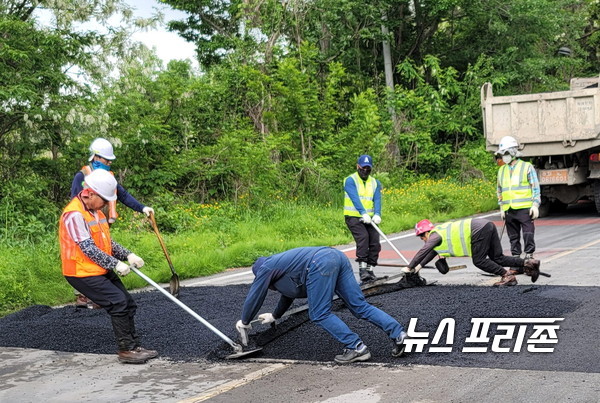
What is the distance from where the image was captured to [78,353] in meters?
7.02

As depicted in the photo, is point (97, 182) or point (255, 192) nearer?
point (97, 182)

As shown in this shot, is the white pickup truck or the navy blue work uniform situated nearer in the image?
the navy blue work uniform

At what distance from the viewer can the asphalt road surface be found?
5.30 m

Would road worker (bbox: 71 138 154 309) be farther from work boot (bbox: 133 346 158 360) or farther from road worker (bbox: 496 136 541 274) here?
road worker (bbox: 496 136 541 274)

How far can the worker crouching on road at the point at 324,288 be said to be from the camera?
597 cm

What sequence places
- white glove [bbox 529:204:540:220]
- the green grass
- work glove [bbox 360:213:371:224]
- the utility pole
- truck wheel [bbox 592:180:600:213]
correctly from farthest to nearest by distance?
the utility pole
truck wheel [bbox 592:180:600:213]
the green grass
work glove [bbox 360:213:371:224]
white glove [bbox 529:204:540:220]

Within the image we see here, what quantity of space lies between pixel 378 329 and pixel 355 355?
97 cm

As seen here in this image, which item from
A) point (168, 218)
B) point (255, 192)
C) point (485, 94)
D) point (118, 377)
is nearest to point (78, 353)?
point (118, 377)

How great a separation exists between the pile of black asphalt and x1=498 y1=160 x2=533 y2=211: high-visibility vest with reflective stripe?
41.5 inches

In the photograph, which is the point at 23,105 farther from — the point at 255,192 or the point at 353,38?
the point at 353,38

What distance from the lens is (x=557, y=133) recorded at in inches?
630

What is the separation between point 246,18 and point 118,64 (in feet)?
23.5

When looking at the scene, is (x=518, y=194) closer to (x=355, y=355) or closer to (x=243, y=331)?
(x=355, y=355)

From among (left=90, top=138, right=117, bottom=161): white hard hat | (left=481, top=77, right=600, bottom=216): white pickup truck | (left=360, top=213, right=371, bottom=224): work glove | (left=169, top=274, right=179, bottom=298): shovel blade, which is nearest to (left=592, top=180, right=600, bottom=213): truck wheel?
(left=481, top=77, right=600, bottom=216): white pickup truck
